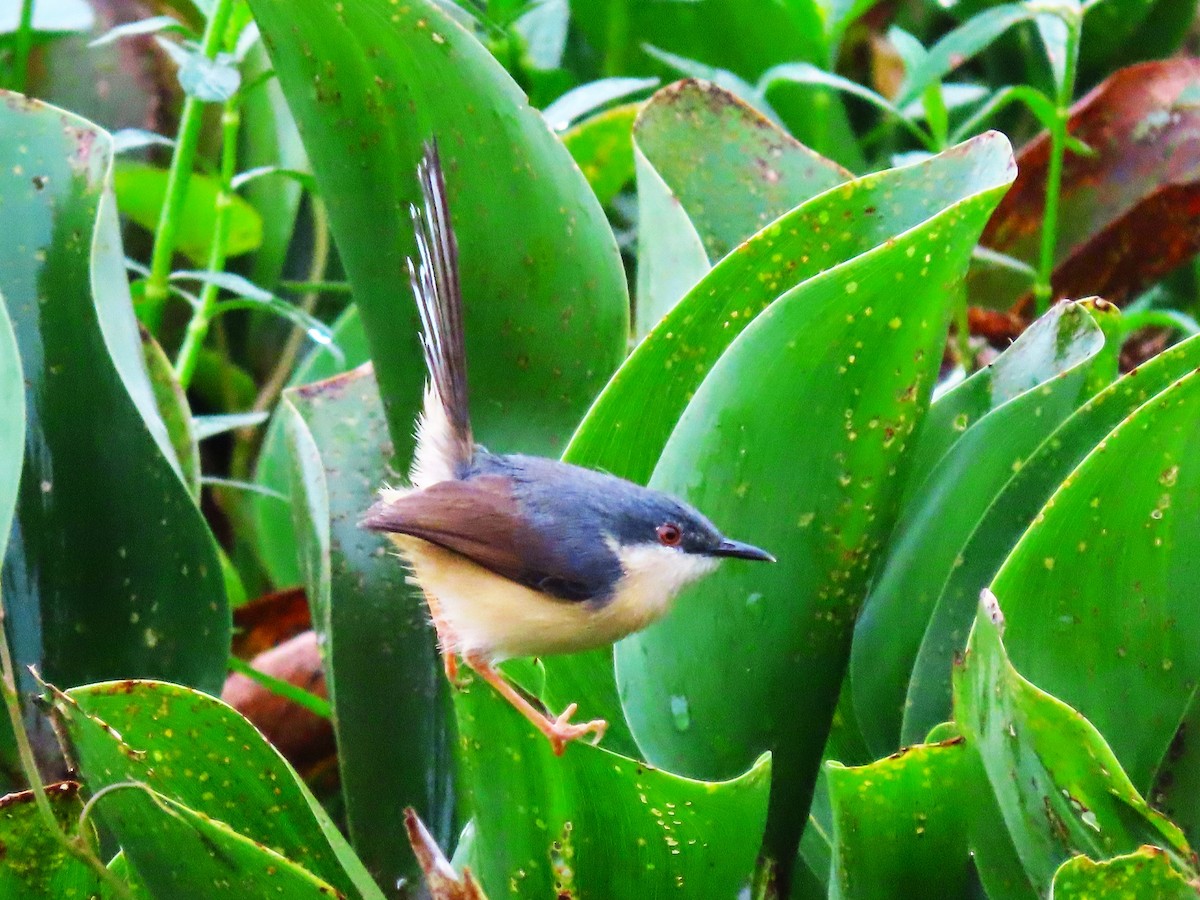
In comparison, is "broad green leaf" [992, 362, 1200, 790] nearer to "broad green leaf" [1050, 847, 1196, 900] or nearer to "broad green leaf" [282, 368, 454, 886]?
"broad green leaf" [1050, 847, 1196, 900]

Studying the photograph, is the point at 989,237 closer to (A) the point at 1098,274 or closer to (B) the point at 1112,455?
(A) the point at 1098,274

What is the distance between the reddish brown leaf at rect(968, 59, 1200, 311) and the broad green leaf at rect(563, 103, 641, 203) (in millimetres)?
541

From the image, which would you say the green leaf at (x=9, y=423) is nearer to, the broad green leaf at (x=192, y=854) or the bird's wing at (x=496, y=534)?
the broad green leaf at (x=192, y=854)

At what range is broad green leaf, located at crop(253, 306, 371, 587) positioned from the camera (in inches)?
66.2

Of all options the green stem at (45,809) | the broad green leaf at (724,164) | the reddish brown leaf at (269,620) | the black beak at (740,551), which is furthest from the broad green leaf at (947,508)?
the reddish brown leaf at (269,620)

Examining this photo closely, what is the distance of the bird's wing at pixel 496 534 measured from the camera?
1.15 m

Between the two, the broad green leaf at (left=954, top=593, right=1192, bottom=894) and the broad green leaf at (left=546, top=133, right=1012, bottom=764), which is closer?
the broad green leaf at (left=954, top=593, right=1192, bottom=894)

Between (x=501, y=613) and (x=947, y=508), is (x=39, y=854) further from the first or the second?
(x=947, y=508)

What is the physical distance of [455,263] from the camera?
41.1 inches

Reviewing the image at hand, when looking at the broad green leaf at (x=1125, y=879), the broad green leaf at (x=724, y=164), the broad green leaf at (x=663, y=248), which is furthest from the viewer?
the broad green leaf at (x=724, y=164)

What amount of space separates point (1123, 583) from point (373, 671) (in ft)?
2.00

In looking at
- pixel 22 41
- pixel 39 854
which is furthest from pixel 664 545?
pixel 22 41

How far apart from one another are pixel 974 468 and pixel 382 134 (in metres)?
0.48

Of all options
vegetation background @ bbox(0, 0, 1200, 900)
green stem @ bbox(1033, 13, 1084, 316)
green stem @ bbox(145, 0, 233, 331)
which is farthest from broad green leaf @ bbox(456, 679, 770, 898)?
green stem @ bbox(1033, 13, 1084, 316)
